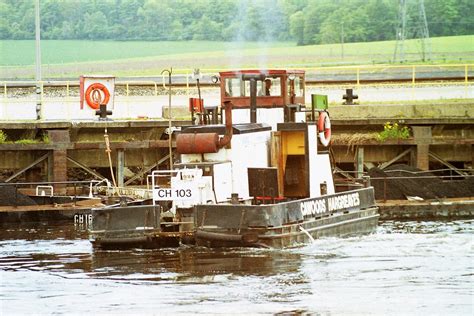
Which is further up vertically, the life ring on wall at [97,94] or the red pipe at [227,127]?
the life ring on wall at [97,94]

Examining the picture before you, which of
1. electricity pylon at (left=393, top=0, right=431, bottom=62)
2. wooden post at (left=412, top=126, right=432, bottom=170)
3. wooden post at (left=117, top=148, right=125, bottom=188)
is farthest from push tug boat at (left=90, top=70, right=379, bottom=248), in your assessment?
electricity pylon at (left=393, top=0, right=431, bottom=62)

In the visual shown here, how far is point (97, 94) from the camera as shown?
133 ft

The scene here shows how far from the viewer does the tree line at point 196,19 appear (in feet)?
224

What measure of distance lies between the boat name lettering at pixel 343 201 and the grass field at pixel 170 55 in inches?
1211

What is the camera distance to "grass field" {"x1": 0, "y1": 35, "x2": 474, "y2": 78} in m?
66.9

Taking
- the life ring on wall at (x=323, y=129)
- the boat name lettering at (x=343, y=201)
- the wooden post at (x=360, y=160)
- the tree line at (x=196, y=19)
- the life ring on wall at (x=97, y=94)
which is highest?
the tree line at (x=196, y=19)

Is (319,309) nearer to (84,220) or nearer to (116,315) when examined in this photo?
(116,315)

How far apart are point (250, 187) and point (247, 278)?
373 centimetres

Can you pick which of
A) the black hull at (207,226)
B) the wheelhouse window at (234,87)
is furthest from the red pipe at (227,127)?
the wheelhouse window at (234,87)

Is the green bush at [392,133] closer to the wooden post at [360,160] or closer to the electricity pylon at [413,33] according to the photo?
the wooden post at [360,160]

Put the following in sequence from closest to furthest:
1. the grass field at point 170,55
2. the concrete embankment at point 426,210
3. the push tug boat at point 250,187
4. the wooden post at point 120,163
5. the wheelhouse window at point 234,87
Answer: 1. the push tug boat at point 250,187
2. the wheelhouse window at point 234,87
3. the concrete embankment at point 426,210
4. the wooden post at point 120,163
5. the grass field at point 170,55

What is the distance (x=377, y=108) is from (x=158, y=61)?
30625 mm

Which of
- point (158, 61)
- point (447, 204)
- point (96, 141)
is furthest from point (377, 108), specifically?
point (158, 61)

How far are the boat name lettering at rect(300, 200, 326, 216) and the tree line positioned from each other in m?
34.7
